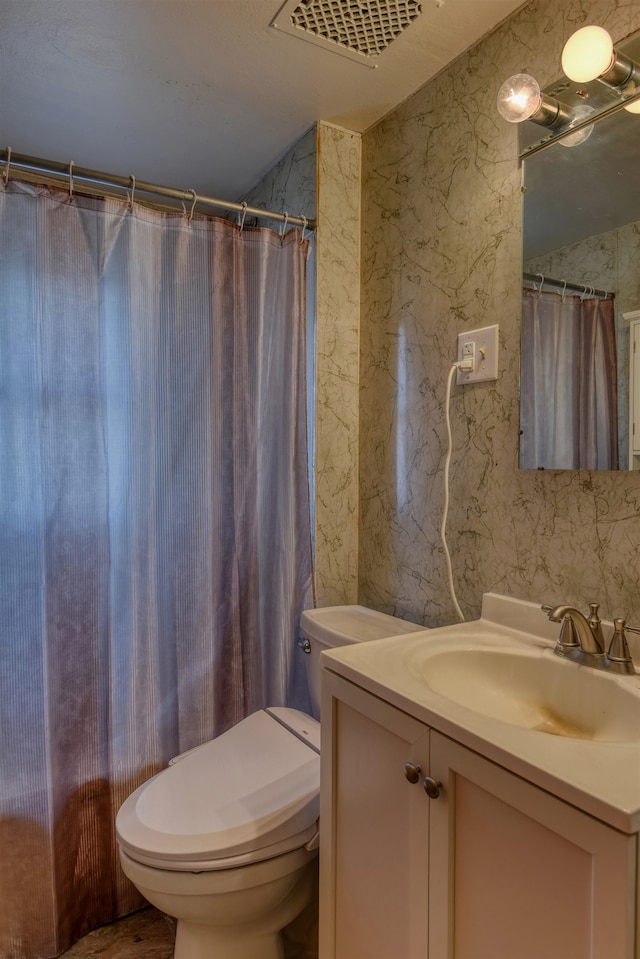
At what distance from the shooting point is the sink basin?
92 cm

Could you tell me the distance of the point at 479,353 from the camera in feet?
4.41

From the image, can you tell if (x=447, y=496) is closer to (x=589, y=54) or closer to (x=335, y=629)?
(x=335, y=629)

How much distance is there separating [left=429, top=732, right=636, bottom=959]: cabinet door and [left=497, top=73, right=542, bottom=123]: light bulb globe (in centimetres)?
114

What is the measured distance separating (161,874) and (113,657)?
1.72ft

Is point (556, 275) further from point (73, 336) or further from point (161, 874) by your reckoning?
point (161, 874)

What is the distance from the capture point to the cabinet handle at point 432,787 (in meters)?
0.80

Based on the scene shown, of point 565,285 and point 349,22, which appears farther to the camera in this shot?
point 349,22

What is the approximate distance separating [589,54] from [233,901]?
1.74 m

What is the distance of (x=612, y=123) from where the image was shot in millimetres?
1068

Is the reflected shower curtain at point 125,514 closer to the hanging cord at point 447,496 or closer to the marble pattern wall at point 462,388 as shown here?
the marble pattern wall at point 462,388

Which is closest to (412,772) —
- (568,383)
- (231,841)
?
(231,841)

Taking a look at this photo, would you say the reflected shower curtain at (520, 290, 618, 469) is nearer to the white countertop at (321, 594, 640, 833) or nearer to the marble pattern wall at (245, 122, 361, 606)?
the white countertop at (321, 594, 640, 833)

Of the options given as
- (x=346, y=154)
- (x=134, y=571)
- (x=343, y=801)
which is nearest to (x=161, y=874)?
(x=343, y=801)

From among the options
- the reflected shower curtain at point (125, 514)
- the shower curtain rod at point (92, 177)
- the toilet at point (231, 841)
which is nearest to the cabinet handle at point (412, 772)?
the toilet at point (231, 841)
